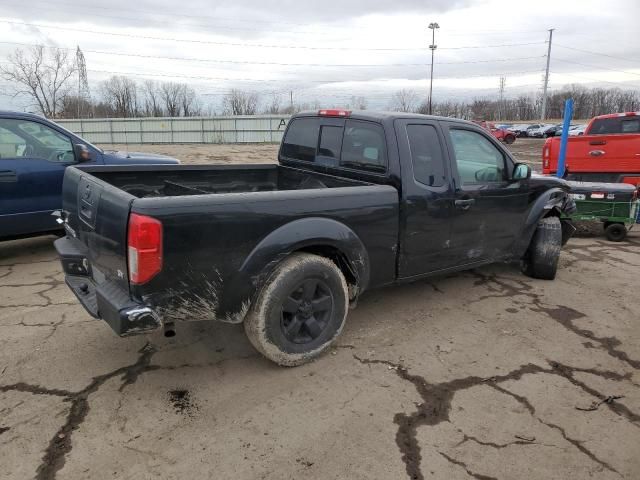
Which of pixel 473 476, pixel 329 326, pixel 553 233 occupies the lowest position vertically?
pixel 473 476

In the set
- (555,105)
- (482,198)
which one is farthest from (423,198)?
(555,105)

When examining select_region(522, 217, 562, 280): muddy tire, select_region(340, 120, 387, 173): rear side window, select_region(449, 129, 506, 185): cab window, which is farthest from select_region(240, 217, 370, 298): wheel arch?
select_region(522, 217, 562, 280): muddy tire

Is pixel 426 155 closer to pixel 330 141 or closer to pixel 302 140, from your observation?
pixel 330 141

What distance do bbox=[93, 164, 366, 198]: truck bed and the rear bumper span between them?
853 millimetres

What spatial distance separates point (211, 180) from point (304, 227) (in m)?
1.95

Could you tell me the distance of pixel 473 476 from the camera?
96.3 inches

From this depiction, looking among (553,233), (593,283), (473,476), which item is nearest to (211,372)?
(473,476)

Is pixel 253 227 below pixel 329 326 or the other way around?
the other way around

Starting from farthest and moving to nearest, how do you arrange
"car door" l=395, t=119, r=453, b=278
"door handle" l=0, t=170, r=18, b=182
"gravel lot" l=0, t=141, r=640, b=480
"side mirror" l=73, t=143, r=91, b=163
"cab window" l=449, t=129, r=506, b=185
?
"side mirror" l=73, t=143, r=91, b=163, "door handle" l=0, t=170, r=18, b=182, "cab window" l=449, t=129, r=506, b=185, "car door" l=395, t=119, r=453, b=278, "gravel lot" l=0, t=141, r=640, b=480

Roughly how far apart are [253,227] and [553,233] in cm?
376

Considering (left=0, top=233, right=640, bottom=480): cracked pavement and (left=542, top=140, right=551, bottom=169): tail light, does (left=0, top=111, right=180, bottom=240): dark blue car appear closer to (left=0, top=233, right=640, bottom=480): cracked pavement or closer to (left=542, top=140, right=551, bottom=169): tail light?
(left=0, top=233, right=640, bottom=480): cracked pavement

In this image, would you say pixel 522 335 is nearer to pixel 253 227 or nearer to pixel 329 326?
pixel 329 326

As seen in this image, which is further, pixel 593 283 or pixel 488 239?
pixel 593 283

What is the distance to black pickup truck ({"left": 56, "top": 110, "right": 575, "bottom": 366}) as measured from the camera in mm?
2824
